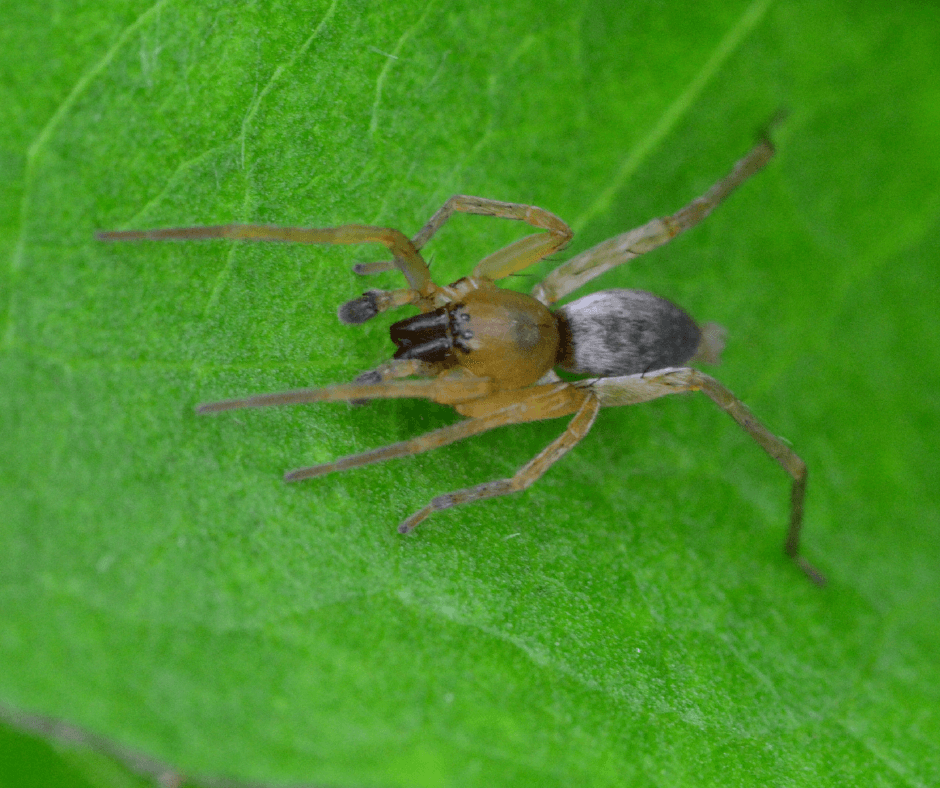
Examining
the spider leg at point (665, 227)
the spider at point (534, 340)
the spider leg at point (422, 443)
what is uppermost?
the spider leg at point (665, 227)

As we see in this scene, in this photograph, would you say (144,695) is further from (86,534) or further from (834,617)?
(834,617)

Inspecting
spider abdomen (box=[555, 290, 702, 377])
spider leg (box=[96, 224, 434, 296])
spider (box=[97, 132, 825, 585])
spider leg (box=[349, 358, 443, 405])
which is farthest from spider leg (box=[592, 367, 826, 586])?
spider leg (box=[96, 224, 434, 296])

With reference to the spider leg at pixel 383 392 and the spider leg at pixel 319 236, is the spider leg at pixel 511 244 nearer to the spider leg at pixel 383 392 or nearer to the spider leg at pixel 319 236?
the spider leg at pixel 319 236

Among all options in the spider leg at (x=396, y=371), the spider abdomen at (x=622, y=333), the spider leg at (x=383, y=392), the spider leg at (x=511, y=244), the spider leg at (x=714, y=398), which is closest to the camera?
the spider leg at (x=383, y=392)

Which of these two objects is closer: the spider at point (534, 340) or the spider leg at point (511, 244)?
A: the spider at point (534, 340)

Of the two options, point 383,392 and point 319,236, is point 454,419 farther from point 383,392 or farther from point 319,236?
point 319,236

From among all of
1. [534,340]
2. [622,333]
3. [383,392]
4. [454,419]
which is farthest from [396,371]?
[622,333]

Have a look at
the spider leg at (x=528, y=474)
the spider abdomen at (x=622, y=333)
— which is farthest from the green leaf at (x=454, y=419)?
the spider abdomen at (x=622, y=333)

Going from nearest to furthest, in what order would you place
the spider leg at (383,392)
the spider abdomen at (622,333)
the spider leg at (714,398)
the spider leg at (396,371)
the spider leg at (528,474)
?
the spider leg at (383,392)
the spider leg at (528,474)
the spider leg at (396,371)
the spider leg at (714,398)
the spider abdomen at (622,333)
